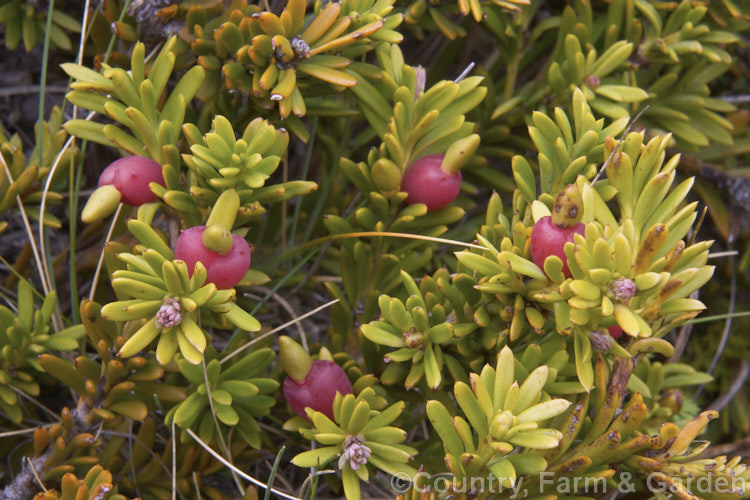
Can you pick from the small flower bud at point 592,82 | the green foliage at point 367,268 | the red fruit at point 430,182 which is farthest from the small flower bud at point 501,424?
the small flower bud at point 592,82

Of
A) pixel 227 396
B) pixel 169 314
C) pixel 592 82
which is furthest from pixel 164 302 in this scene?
pixel 592 82

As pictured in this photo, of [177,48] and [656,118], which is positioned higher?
[177,48]

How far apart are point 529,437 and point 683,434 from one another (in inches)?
18.0

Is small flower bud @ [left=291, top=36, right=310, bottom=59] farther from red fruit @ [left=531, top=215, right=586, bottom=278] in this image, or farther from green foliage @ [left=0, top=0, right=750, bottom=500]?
red fruit @ [left=531, top=215, right=586, bottom=278]

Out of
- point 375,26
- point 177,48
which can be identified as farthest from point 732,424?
point 177,48

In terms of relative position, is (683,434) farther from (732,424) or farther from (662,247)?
(732,424)

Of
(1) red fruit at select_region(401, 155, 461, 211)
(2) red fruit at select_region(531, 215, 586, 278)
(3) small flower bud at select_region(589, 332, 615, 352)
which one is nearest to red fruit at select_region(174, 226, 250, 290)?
(1) red fruit at select_region(401, 155, 461, 211)

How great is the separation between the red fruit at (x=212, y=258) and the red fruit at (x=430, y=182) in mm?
494

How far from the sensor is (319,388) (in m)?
1.52

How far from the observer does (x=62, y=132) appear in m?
1.87

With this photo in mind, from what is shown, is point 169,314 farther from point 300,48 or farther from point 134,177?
point 300,48

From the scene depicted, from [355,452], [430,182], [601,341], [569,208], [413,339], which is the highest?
[569,208]

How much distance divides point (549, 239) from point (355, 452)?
60cm

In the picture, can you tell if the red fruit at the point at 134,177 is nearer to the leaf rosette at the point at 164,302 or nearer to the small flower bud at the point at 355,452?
the leaf rosette at the point at 164,302
